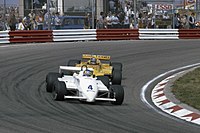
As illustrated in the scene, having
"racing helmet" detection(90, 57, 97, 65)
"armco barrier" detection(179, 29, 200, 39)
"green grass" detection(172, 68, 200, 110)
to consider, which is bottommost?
"green grass" detection(172, 68, 200, 110)

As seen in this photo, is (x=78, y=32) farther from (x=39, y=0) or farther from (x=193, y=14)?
(x=193, y=14)

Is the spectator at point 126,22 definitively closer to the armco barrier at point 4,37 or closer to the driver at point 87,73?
the armco barrier at point 4,37

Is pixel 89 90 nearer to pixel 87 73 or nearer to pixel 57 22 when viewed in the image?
pixel 87 73

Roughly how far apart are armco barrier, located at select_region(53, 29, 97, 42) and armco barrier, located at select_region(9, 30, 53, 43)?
0.63 metres

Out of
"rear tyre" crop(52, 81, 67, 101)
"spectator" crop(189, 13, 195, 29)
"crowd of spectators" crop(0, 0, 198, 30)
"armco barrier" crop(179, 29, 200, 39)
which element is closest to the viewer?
"rear tyre" crop(52, 81, 67, 101)

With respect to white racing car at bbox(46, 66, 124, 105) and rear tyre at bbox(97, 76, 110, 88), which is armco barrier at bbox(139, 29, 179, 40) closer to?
rear tyre at bbox(97, 76, 110, 88)

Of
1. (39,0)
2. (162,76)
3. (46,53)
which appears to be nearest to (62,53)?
(46,53)

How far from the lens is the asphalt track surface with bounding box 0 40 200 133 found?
819cm

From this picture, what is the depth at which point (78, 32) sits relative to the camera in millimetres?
26797

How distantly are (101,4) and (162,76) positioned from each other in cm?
1656

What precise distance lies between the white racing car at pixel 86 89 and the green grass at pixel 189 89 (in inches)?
58.8

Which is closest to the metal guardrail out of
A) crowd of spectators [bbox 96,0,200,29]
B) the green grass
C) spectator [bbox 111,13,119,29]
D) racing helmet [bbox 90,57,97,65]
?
crowd of spectators [bbox 96,0,200,29]

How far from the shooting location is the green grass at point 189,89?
1082cm

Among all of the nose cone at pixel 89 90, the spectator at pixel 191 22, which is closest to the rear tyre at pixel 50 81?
the nose cone at pixel 89 90
